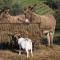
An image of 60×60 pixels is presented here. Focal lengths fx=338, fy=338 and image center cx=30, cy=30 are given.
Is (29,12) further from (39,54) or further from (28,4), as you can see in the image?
(39,54)

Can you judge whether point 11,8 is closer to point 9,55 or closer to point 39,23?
point 39,23

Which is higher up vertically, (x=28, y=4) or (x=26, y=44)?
(x=28, y=4)

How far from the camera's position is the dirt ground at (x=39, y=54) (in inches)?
465

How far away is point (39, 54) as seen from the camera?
12234mm

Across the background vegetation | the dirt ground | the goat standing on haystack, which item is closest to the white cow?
the goat standing on haystack

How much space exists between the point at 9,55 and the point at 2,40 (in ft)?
3.04

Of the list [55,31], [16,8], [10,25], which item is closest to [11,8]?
[16,8]

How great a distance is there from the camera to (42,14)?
1377 cm

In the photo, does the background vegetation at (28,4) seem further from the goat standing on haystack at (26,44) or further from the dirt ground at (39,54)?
the goat standing on haystack at (26,44)

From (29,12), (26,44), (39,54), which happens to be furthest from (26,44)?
(29,12)

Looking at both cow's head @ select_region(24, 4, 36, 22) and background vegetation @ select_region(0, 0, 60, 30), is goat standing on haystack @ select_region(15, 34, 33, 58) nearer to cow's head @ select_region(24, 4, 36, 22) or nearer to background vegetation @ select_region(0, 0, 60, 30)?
cow's head @ select_region(24, 4, 36, 22)

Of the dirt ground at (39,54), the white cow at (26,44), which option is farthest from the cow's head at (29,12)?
the white cow at (26,44)

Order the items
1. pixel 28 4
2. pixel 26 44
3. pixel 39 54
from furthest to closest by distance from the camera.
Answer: pixel 28 4 → pixel 39 54 → pixel 26 44

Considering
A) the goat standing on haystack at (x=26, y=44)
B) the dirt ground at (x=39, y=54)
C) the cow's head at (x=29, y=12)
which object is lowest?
the dirt ground at (x=39, y=54)
